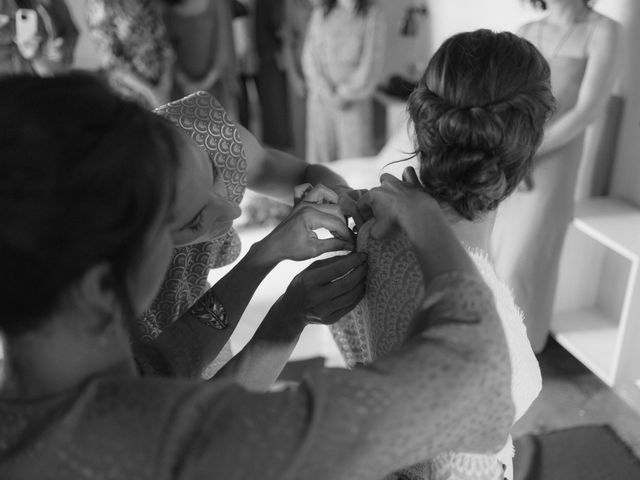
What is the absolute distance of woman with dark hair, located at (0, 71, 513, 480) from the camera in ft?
1.49

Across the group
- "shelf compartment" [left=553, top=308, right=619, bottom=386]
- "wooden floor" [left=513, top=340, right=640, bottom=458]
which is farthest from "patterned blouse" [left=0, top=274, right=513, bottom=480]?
"shelf compartment" [left=553, top=308, right=619, bottom=386]

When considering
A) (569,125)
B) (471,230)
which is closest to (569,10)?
(569,125)

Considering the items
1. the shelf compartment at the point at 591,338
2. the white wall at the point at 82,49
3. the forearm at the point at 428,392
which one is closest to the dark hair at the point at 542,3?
the shelf compartment at the point at 591,338

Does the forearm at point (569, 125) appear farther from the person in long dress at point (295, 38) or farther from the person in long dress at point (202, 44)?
the person in long dress at point (295, 38)

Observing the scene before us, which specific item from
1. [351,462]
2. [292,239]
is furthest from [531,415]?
[351,462]

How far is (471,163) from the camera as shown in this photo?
2.69 feet

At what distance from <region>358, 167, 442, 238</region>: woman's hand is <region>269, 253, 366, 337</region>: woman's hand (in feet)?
0.26

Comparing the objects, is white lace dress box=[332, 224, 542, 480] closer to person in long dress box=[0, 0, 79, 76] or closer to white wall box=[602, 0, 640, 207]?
white wall box=[602, 0, 640, 207]

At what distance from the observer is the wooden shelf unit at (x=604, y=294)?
1.89 meters

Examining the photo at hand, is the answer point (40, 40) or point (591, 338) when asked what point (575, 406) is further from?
point (40, 40)

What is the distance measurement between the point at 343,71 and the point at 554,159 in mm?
1657

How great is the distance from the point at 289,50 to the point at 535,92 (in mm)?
3339

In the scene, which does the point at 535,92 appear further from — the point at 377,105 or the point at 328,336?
the point at 377,105

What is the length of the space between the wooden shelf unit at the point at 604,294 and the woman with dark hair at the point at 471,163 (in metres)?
1.14
